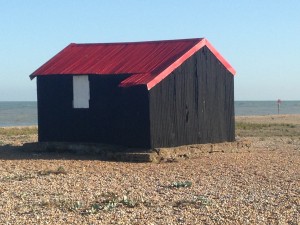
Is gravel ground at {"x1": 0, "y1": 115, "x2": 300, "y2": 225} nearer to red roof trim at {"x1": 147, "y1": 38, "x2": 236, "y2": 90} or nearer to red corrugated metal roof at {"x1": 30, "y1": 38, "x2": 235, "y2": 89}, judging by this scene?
red roof trim at {"x1": 147, "y1": 38, "x2": 236, "y2": 90}

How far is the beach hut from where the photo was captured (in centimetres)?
1959

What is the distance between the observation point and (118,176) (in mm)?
15867

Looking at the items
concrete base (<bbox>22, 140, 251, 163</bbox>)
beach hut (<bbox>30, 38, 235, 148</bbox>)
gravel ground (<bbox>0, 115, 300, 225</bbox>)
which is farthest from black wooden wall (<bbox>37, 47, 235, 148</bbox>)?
gravel ground (<bbox>0, 115, 300, 225</bbox>)

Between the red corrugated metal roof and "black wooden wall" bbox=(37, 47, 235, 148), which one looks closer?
"black wooden wall" bbox=(37, 47, 235, 148)

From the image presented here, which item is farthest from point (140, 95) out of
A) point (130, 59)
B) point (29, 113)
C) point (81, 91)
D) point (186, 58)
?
point (29, 113)

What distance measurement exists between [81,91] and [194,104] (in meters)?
3.93

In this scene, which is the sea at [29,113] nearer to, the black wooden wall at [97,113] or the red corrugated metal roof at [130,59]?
the red corrugated metal roof at [130,59]

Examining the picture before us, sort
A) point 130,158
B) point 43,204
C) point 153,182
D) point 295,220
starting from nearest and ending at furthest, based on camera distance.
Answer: point 295,220, point 43,204, point 153,182, point 130,158

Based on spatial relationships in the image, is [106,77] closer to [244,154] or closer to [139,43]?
[139,43]

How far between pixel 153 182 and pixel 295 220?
189 inches

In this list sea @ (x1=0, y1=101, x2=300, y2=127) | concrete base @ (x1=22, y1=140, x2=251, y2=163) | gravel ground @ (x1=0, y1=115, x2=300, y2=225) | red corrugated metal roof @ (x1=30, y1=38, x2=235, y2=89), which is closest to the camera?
gravel ground @ (x1=0, y1=115, x2=300, y2=225)

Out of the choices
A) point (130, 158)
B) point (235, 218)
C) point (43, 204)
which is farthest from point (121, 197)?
point (130, 158)

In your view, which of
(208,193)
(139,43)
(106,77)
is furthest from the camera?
(139,43)

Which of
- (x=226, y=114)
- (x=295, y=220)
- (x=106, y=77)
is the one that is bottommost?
(x=295, y=220)
